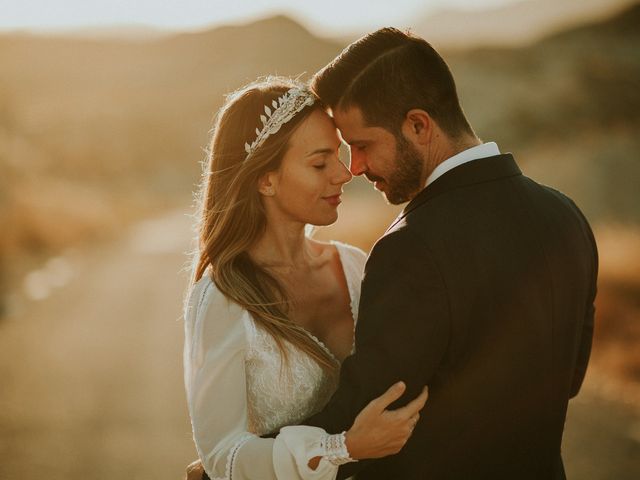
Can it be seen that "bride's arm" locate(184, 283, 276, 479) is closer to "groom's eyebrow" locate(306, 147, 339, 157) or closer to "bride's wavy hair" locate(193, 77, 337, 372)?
"bride's wavy hair" locate(193, 77, 337, 372)

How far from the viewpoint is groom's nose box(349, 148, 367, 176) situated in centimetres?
292

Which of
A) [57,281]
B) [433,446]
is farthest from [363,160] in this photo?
[57,281]

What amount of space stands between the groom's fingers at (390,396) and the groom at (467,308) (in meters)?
0.02

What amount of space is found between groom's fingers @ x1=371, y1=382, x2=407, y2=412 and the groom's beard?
73 cm

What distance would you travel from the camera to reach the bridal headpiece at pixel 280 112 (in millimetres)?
3119

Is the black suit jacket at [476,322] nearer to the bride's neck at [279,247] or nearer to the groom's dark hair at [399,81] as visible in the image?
the groom's dark hair at [399,81]

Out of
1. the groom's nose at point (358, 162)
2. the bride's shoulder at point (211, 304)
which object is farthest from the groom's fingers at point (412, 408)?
the groom's nose at point (358, 162)

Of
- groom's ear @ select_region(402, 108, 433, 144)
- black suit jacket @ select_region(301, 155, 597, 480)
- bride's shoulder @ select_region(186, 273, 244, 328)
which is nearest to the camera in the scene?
black suit jacket @ select_region(301, 155, 597, 480)

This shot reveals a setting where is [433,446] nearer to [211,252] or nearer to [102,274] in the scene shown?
[211,252]

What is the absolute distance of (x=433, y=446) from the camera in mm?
2439

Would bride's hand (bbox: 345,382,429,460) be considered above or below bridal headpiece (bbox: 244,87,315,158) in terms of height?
below

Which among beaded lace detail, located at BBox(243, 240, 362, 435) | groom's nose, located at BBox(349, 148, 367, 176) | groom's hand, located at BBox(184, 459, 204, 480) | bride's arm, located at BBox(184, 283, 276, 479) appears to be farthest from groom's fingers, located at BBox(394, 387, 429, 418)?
groom's hand, located at BBox(184, 459, 204, 480)

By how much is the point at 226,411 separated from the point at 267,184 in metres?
0.99

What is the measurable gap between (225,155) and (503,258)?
139 centimetres
